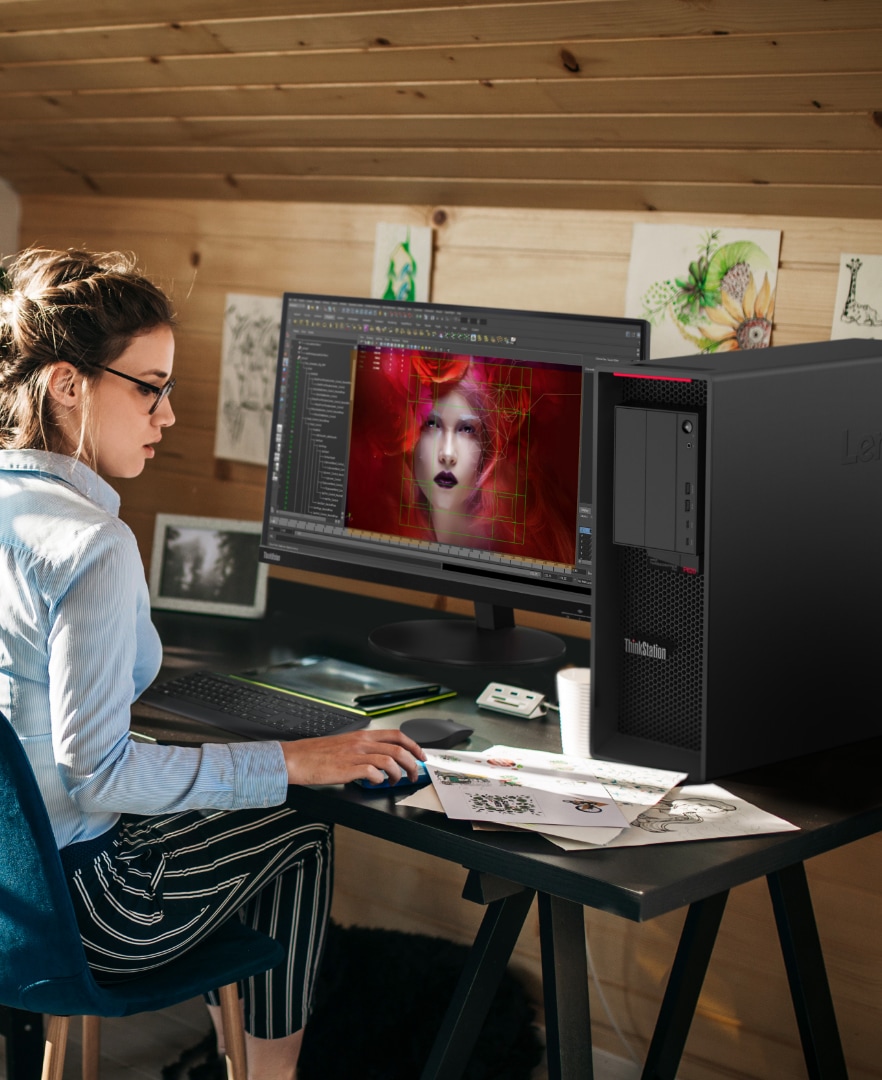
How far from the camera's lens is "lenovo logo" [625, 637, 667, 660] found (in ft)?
4.36

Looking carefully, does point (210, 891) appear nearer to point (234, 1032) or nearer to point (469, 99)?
point (234, 1032)

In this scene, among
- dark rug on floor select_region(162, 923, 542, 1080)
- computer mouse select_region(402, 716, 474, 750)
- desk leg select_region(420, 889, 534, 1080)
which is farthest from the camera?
dark rug on floor select_region(162, 923, 542, 1080)

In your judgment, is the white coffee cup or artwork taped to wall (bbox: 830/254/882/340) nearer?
the white coffee cup

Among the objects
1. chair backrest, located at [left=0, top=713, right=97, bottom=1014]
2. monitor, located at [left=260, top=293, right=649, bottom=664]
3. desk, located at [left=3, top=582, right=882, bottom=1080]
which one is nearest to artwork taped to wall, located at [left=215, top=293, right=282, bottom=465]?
monitor, located at [left=260, top=293, right=649, bottom=664]

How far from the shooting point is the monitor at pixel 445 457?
1.70 m

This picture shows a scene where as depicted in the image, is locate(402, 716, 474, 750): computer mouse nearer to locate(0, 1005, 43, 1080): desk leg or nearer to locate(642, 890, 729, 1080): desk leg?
locate(642, 890, 729, 1080): desk leg

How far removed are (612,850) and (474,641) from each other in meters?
0.72

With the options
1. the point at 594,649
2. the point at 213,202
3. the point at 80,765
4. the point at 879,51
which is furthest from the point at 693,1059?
the point at 213,202

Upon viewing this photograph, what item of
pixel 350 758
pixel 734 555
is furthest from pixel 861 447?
pixel 350 758

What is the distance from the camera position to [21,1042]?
181 centimetres

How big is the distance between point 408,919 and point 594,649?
3.69 feet

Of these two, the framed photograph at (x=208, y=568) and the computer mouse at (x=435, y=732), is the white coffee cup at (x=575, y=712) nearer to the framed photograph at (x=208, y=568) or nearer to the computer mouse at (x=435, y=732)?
the computer mouse at (x=435, y=732)

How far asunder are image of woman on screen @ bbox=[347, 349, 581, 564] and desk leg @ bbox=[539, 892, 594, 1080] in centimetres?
57

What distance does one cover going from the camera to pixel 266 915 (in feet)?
5.18
